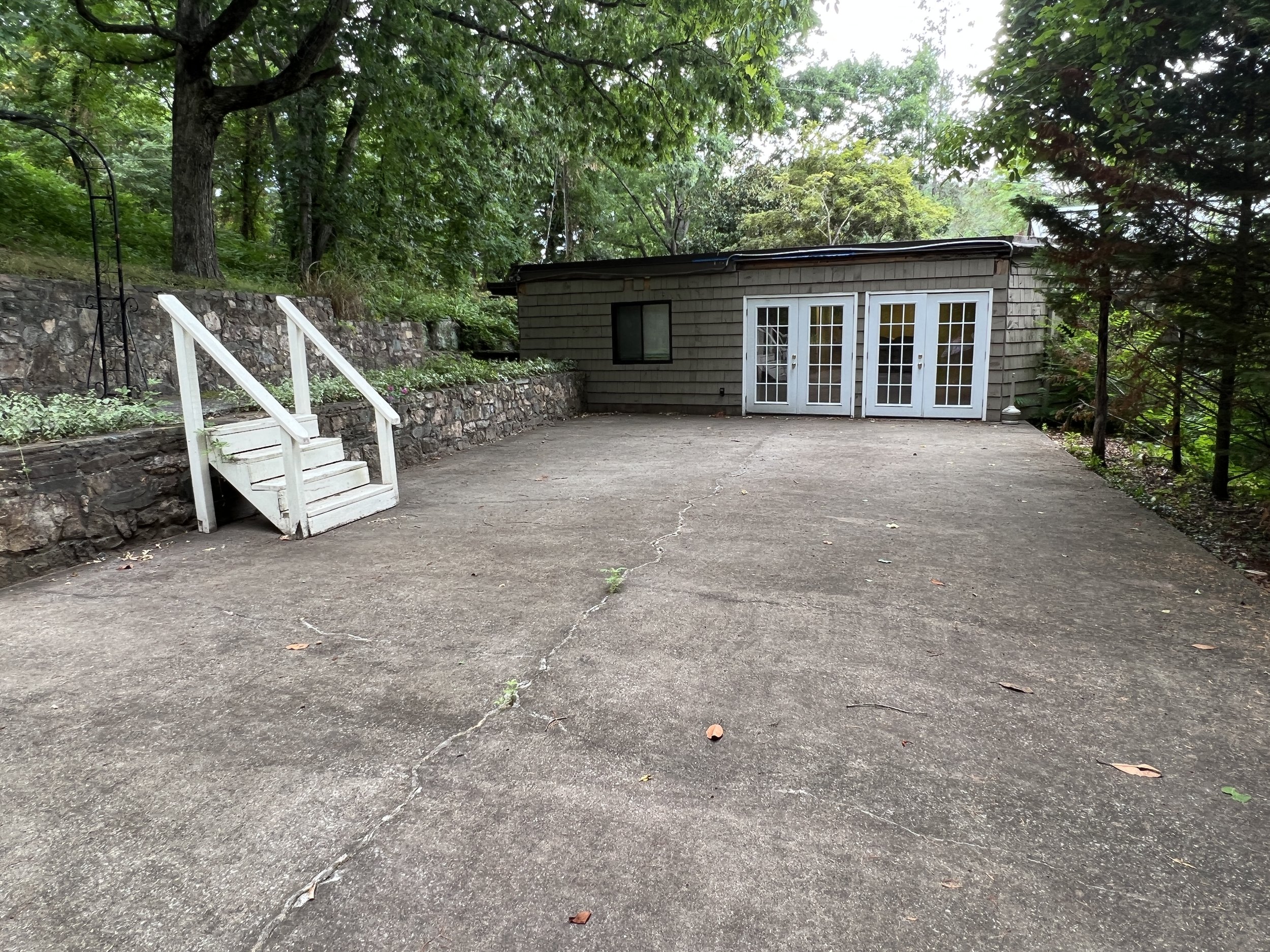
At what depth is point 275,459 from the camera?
16.7ft

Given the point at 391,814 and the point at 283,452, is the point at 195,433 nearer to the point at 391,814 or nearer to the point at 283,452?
the point at 283,452

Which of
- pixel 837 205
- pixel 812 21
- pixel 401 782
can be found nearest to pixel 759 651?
pixel 401 782

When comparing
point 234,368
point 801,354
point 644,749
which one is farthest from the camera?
point 801,354

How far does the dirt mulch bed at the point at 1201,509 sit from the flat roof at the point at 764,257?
11.9ft

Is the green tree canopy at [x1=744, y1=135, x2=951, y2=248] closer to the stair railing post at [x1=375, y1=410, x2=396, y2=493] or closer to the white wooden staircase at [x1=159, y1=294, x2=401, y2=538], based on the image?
the stair railing post at [x1=375, y1=410, x2=396, y2=493]

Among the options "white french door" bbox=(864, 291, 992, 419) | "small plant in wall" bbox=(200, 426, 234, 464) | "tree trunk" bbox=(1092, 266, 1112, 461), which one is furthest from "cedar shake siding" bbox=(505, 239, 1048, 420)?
"small plant in wall" bbox=(200, 426, 234, 464)

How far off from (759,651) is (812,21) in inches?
344

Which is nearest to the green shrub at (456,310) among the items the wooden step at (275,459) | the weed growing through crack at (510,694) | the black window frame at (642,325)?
the black window frame at (642,325)

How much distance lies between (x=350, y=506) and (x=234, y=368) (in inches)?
49.2

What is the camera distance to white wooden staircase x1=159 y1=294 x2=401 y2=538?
4590mm

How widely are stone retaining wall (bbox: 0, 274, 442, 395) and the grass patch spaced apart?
1.50 metres

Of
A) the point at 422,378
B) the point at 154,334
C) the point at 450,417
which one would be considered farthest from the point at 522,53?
the point at 154,334

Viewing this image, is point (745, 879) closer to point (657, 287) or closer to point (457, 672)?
point (457, 672)

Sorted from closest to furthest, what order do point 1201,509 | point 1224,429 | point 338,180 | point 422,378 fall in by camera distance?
point 1224,429 < point 1201,509 < point 422,378 < point 338,180
